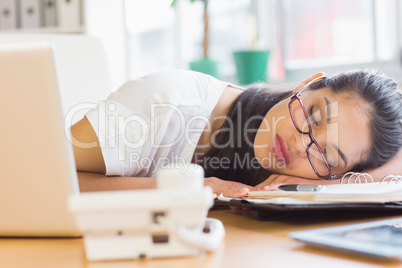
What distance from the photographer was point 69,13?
2.94 meters

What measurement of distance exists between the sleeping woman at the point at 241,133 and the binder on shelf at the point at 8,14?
1.88 meters

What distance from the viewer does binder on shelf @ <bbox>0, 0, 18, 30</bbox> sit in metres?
2.92

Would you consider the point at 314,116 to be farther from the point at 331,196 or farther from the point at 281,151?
the point at 331,196

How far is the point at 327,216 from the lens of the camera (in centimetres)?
96

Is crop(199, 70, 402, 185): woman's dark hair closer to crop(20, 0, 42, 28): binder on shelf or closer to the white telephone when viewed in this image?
the white telephone

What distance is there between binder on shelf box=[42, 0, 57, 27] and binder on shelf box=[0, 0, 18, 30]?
0.52 ft

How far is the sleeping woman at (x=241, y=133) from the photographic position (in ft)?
3.87

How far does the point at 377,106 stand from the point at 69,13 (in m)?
2.12

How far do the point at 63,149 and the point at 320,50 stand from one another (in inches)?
106

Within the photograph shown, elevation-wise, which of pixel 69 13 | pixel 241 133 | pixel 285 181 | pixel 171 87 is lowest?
pixel 285 181

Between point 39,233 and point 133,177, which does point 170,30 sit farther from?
point 39,233

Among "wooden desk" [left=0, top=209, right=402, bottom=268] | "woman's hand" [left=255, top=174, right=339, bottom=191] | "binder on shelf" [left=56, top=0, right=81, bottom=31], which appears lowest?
"woman's hand" [left=255, top=174, right=339, bottom=191]

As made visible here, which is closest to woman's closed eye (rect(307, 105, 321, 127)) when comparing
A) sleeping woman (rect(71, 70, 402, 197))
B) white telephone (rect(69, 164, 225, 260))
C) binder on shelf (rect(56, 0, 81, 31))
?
sleeping woman (rect(71, 70, 402, 197))

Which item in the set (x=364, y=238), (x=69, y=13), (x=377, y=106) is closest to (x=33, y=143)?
(x=364, y=238)
